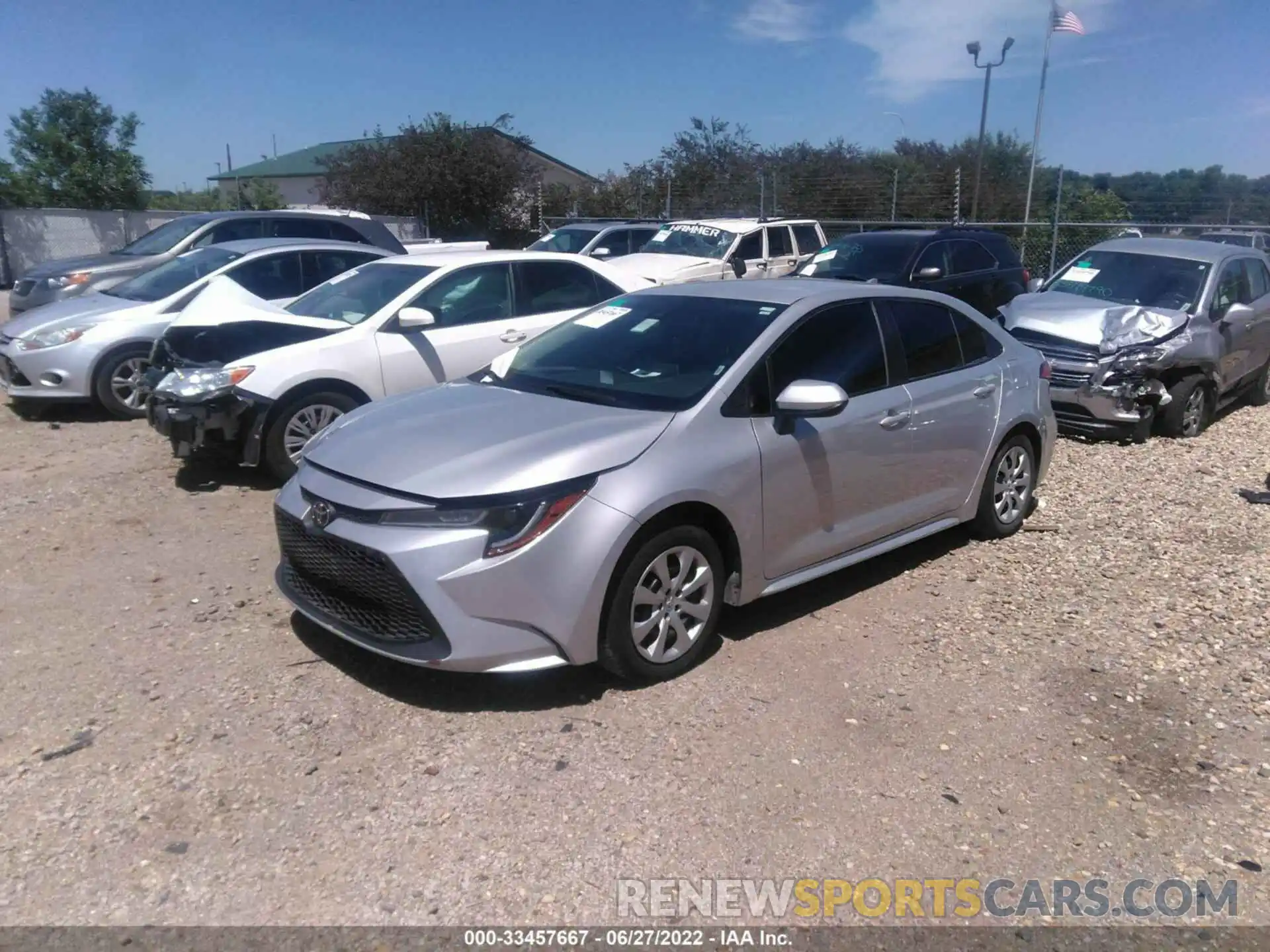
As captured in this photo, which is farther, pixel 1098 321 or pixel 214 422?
pixel 1098 321

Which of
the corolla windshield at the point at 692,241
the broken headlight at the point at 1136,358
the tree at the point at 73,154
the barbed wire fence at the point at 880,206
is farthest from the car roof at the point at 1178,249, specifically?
the tree at the point at 73,154

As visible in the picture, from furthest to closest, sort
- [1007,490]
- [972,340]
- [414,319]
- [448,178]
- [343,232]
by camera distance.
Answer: [448,178] < [343,232] < [414,319] < [1007,490] < [972,340]

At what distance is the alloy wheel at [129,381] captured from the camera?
914cm

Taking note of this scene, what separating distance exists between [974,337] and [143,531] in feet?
17.0

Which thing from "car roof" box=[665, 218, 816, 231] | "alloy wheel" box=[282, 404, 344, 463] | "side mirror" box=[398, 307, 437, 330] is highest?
"car roof" box=[665, 218, 816, 231]

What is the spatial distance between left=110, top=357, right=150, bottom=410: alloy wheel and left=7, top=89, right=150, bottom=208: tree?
3199 centimetres

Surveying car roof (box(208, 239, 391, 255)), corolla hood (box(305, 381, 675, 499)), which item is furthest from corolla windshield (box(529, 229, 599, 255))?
corolla hood (box(305, 381, 675, 499))

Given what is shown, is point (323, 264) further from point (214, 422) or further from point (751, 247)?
point (751, 247)

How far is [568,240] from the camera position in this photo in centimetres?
1973

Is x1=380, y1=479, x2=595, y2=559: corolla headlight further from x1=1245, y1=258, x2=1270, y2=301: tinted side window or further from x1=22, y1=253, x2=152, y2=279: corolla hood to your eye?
x1=22, y1=253, x2=152, y2=279: corolla hood

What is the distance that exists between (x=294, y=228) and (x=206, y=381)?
7.07m

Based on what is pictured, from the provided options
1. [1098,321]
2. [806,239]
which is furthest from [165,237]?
[1098,321]

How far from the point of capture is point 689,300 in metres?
5.34

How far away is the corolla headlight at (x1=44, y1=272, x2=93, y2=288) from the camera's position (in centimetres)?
1189
